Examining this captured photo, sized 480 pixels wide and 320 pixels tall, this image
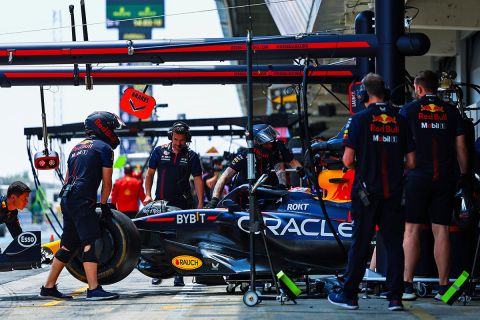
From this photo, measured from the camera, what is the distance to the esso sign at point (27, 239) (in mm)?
11902

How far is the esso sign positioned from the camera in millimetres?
11902

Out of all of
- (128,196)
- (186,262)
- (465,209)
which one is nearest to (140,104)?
(186,262)

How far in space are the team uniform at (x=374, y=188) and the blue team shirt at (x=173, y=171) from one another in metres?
4.69

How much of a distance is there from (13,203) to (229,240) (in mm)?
2529

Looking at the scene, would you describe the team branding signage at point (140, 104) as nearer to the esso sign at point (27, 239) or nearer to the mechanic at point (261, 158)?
the mechanic at point (261, 158)

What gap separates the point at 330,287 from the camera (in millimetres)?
10688

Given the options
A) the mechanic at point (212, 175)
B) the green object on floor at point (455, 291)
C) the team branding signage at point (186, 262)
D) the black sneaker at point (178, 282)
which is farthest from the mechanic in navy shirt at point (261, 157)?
the mechanic at point (212, 175)

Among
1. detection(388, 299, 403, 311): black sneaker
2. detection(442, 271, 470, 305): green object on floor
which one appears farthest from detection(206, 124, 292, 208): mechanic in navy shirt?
detection(388, 299, 403, 311): black sneaker

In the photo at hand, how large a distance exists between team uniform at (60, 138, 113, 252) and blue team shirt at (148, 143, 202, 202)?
7.97ft

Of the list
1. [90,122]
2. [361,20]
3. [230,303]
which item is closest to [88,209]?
[90,122]

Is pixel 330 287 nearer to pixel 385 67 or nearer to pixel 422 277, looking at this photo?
pixel 422 277

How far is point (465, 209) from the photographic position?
9.98m

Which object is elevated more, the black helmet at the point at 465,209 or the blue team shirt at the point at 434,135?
the blue team shirt at the point at 434,135

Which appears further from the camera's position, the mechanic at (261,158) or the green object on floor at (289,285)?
the mechanic at (261,158)
